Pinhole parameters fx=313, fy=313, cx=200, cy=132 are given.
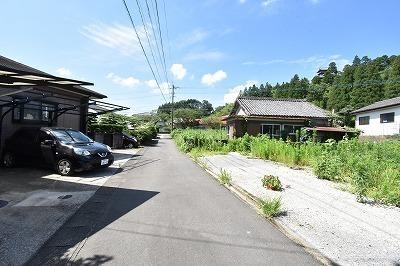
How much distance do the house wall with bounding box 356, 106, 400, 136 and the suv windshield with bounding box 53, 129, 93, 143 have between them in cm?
3049

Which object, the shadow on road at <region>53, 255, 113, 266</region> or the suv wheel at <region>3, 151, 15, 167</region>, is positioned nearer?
the shadow on road at <region>53, 255, 113, 266</region>

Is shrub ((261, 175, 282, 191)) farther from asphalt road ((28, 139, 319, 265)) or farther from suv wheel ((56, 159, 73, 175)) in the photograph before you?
suv wheel ((56, 159, 73, 175))

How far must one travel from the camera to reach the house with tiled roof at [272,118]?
95.8 feet

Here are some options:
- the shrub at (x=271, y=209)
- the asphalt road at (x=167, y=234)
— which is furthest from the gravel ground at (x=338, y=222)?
the asphalt road at (x=167, y=234)

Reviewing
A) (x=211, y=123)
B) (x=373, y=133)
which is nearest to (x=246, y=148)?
(x=373, y=133)

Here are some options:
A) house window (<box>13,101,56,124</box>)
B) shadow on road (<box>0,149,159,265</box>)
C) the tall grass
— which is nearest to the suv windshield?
shadow on road (<box>0,149,159,265</box>)

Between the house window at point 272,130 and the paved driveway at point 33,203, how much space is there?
2049cm

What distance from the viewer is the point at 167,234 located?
5.14 meters

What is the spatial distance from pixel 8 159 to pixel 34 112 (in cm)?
353

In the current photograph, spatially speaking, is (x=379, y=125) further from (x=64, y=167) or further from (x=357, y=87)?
(x=64, y=167)

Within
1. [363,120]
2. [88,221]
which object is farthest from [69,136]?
[363,120]

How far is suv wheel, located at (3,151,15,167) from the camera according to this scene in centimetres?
1108

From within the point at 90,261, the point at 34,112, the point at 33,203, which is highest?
the point at 34,112

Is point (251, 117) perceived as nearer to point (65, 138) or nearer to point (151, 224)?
point (65, 138)
